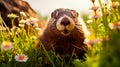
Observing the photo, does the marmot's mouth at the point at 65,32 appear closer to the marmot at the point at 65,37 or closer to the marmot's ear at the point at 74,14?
the marmot at the point at 65,37

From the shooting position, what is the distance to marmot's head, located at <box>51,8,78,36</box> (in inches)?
165

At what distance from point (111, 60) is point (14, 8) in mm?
5974

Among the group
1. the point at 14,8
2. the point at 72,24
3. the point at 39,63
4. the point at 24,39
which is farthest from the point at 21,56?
the point at 14,8

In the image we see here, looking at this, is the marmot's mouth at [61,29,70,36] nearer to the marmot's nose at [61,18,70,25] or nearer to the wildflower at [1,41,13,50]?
the marmot's nose at [61,18,70,25]

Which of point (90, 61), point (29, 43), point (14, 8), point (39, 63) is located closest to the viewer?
point (90, 61)

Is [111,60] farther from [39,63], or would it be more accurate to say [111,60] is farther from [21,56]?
[39,63]

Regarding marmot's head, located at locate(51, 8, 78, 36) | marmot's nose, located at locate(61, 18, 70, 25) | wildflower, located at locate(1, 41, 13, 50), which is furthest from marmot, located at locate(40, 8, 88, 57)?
wildflower, located at locate(1, 41, 13, 50)

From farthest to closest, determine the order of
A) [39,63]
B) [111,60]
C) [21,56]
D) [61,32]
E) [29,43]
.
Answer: [29,43] → [61,32] → [39,63] → [21,56] → [111,60]

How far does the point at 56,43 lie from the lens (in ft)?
15.2

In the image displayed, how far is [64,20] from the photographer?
4.18 metres

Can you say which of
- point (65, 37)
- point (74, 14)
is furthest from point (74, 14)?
point (65, 37)

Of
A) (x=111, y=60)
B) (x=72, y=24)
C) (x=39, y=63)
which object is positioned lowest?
(x=39, y=63)

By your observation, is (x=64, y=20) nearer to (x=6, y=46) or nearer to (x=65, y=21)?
(x=65, y=21)

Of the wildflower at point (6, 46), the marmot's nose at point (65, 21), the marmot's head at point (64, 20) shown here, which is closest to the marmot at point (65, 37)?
the marmot's head at point (64, 20)
